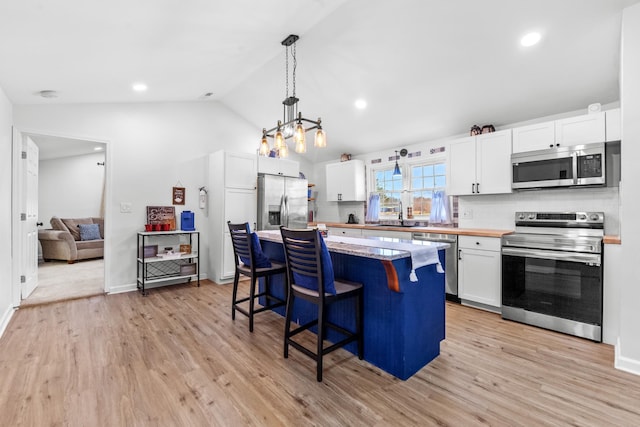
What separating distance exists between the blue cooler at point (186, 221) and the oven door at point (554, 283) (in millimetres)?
4116

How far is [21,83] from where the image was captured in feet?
9.66

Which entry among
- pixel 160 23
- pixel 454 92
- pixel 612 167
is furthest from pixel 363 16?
pixel 612 167

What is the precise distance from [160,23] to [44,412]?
8.69 ft

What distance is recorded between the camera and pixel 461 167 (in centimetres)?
394

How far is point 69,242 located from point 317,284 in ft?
20.8

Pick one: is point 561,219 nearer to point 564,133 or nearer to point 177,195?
point 564,133

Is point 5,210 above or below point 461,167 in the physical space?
below

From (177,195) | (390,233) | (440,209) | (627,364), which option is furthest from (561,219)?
(177,195)

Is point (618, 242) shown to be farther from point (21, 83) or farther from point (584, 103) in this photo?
point (21, 83)

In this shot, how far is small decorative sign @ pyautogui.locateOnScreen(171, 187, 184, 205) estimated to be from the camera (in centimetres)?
473

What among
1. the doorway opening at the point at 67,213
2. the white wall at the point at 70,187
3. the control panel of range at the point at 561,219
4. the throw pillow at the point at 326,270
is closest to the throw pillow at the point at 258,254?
the throw pillow at the point at 326,270

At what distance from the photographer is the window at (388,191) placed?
5.21 meters

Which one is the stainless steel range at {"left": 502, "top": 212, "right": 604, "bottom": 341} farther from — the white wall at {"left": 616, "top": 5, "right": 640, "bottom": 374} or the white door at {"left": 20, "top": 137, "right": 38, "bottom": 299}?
the white door at {"left": 20, "top": 137, "right": 38, "bottom": 299}

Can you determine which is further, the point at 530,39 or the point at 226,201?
the point at 226,201
